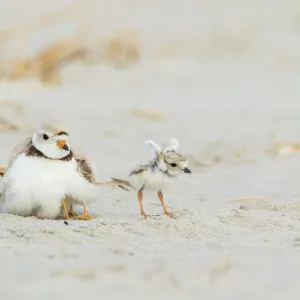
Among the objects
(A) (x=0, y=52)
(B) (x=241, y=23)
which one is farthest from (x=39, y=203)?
(B) (x=241, y=23)

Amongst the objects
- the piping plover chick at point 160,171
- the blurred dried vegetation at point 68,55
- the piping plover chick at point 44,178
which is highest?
the blurred dried vegetation at point 68,55

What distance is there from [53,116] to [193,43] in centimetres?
488

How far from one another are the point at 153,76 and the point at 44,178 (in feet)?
21.7

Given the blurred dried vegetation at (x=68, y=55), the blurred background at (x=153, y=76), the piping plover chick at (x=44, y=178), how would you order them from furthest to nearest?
1. the blurred dried vegetation at (x=68, y=55)
2. the blurred background at (x=153, y=76)
3. the piping plover chick at (x=44, y=178)

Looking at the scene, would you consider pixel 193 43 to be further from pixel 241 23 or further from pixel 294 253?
pixel 294 253

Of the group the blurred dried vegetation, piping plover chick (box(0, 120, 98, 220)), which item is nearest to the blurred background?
the blurred dried vegetation

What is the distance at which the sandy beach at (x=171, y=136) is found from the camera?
333 cm

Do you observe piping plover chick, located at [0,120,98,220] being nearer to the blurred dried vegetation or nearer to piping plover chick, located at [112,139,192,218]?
piping plover chick, located at [112,139,192,218]

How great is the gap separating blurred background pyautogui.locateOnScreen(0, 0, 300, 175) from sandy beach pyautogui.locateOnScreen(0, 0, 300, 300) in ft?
0.08

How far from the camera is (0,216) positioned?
14.5 feet

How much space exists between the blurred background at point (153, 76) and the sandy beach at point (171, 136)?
0.02 meters

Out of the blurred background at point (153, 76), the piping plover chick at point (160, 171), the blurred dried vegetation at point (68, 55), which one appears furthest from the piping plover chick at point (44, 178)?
the blurred dried vegetation at point (68, 55)

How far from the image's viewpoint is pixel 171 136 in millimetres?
7980

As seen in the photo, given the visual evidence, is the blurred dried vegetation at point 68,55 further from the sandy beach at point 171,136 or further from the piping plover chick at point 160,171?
the piping plover chick at point 160,171
